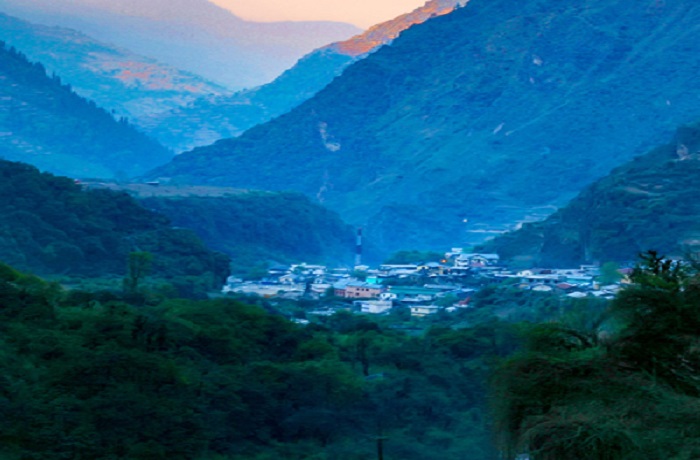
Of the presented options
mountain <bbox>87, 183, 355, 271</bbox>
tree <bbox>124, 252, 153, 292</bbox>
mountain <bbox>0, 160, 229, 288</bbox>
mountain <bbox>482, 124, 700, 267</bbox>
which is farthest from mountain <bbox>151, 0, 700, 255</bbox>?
tree <bbox>124, 252, 153, 292</bbox>

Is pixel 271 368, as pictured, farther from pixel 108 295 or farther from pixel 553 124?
pixel 553 124

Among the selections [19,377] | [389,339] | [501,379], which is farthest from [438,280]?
[501,379]

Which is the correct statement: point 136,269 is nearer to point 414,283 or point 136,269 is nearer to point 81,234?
point 81,234

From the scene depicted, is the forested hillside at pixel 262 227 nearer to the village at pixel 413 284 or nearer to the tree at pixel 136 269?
the village at pixel 413 284

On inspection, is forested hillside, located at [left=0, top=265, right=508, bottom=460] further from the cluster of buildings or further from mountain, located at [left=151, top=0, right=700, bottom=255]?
mountain, located at [left=151, top=0, right=700, bottom=255]

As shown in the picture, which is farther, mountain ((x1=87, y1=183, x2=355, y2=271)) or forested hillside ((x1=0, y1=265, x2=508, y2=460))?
mountain ((x1=87, y1=183, x2=355, y2=271))

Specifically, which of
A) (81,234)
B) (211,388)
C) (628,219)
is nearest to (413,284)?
(628,219)
